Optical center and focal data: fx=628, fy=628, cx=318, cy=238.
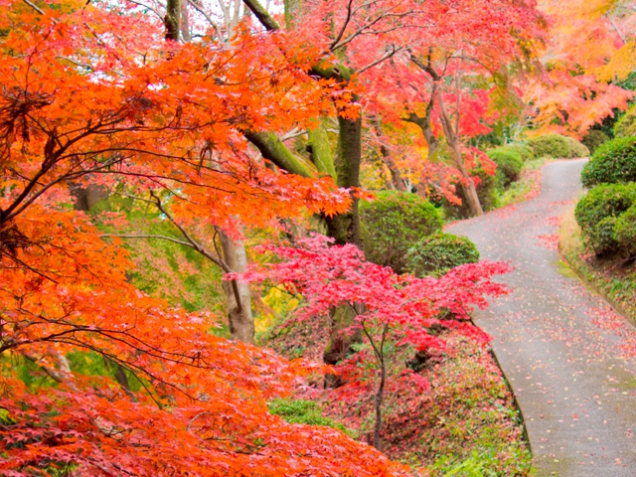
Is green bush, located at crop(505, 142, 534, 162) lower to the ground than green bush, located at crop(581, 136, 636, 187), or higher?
higher

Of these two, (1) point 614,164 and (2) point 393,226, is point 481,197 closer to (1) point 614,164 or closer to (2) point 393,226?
(1) point 614,164

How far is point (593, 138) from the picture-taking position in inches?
1136

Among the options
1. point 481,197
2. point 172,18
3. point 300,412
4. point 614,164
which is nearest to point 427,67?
point 481,197

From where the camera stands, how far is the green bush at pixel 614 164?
455 inches

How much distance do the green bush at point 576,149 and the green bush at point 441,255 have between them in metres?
18.5

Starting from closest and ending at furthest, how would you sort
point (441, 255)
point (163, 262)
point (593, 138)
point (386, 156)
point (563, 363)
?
point (563, 363) < point (441, 255) < point (163, 262) < point (386, 156) < point (593, 138)

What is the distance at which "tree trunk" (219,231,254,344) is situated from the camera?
1131 cm

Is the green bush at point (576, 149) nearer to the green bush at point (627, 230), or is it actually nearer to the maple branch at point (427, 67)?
the maple branch at point (427, 67)

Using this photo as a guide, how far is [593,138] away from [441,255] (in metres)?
21.9

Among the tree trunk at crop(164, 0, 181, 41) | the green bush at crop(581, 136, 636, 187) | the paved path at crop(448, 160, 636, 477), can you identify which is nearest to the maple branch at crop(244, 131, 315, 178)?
the tree trunk at crop(164, 0, 181, 41)

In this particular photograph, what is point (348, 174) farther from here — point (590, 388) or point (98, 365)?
point (98, 365)

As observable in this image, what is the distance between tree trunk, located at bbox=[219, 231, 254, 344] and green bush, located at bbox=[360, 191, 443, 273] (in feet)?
8.40

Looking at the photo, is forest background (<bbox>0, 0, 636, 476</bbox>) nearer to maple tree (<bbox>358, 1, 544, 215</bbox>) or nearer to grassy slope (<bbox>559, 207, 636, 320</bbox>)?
maple tree (<bbox>358, 1, 544, 215</bbox>)

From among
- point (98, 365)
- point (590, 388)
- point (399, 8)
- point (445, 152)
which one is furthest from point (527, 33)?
point (98, 365)
